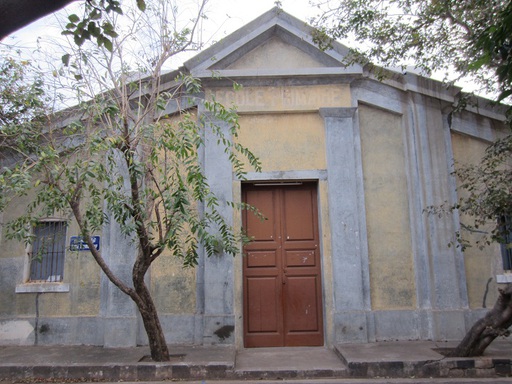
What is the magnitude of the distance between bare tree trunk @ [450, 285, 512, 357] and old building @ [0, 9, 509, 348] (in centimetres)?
113

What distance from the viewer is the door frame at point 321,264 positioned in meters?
7.91

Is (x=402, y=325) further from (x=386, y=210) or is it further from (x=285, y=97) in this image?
(x=285, y=97)

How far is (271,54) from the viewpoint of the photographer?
8742 mm

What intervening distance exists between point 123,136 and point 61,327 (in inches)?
153

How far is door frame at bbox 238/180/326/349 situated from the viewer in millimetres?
7914

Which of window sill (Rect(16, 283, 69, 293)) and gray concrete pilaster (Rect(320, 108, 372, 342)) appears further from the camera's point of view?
window sill (Rect(16, 283, 69, 293))

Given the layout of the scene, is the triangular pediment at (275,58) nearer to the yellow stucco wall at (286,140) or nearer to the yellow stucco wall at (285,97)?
the yellow stucco wall at (285,97)

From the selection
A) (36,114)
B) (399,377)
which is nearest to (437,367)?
(399,377)

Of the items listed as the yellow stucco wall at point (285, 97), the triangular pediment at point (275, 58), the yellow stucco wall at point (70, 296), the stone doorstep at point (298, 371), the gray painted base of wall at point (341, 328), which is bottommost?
the stone doorstep at point (298, 371)

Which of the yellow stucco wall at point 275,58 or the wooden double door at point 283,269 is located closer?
the wooden double door at point 283,269

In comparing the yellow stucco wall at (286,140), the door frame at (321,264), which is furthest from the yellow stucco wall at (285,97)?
the door frame at (321,264)

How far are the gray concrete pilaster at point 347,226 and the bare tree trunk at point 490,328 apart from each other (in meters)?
1.58

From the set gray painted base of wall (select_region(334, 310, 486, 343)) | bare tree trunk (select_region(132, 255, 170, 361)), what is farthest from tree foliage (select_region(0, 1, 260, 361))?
gray painted base of wall (select_region(334, 310, 486, 343))

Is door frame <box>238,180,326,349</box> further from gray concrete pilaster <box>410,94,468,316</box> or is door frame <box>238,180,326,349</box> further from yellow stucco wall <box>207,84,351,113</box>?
gray concrete pilaster <box>410,94,468,316</box>
